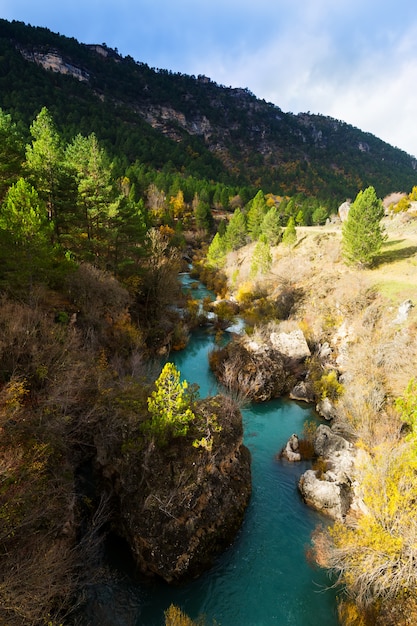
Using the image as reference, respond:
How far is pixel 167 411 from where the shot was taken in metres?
15.1

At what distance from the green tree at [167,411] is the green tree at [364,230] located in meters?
35.0

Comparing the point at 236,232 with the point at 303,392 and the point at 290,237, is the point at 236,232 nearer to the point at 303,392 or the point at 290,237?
the point at 290,237

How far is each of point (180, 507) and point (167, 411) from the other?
4267 mm

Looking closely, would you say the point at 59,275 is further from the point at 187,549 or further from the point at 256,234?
the point at 256,234

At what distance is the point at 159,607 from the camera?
13.2 m

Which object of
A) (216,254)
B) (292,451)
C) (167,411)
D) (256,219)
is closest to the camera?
(167,411)

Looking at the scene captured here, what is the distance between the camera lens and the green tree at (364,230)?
1524 inches

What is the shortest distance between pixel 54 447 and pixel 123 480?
367 cm

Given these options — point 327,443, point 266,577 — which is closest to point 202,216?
point 327,443

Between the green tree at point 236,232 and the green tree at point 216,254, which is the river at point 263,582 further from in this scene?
the green tree at point 236,232

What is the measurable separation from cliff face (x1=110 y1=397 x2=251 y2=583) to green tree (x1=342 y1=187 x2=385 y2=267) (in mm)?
34006

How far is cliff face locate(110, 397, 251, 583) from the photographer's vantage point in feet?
45.3

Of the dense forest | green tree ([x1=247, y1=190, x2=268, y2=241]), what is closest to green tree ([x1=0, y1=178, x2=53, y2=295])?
the dense forest

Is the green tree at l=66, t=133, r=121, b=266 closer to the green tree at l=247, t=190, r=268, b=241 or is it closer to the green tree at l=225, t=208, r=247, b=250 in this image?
the green tree at l=225, t=208, r=247, b=250
